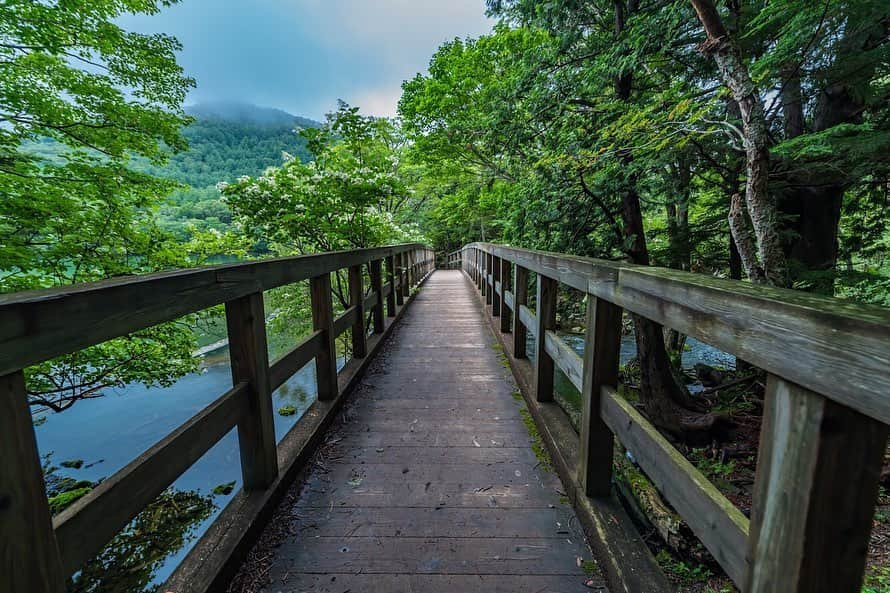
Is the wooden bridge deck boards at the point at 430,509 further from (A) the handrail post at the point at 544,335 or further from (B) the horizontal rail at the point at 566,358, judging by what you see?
(B) the horizontal rail at the point at 566,358

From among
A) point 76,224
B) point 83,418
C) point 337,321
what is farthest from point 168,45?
point 83,418

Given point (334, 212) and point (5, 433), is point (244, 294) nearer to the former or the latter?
point (5, 433)

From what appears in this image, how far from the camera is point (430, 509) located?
176 cm

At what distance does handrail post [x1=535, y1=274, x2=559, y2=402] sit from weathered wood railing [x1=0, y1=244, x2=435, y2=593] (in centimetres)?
137

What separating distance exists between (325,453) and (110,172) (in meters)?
4.18

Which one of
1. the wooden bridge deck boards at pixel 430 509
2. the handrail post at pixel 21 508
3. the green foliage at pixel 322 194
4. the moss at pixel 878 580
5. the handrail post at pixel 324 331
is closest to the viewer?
the handrail post at pixel 21 508

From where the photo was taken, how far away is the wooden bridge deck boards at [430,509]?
142 cm

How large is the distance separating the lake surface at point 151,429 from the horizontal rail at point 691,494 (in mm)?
4022

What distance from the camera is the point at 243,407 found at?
160 centimetres

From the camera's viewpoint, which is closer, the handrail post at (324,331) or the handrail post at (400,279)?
the handrail post at (324,331)

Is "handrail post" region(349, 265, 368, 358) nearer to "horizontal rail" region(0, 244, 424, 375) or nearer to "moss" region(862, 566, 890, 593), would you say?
"horizontal rail" region(0, 244, 424, 375)

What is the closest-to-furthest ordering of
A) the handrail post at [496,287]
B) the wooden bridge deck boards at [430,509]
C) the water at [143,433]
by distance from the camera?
the wooden bridge deck boards at [430,509]
the handrail post at [496,287]
the water at [143,433]

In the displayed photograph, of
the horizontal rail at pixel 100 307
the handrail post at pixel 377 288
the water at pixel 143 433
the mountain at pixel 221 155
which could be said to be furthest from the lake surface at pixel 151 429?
the mountain at pixel 221 155

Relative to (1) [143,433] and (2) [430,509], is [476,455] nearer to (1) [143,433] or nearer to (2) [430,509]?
(2) [430,509]
